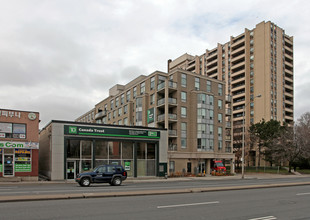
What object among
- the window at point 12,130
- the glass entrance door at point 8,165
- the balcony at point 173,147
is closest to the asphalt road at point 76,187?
the glass entrance door at point 8,165

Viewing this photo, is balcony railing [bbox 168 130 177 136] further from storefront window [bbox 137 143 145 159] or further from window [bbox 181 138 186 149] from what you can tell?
storefront window [bbox 137 143 145 159]

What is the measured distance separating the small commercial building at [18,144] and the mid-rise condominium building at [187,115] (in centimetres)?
2151

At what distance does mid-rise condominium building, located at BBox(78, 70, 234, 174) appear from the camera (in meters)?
46.0

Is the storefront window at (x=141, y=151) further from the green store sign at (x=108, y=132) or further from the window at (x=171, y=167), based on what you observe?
the window at (x=171, y=167)

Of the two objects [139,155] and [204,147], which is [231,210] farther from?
[204,147]

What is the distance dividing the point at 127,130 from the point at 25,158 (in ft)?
38.2

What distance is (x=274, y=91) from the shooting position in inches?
3216

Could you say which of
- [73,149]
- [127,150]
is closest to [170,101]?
[127,150]

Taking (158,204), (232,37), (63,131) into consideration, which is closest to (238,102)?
(232,37)

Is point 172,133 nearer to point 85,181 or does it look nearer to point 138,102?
point 138,102

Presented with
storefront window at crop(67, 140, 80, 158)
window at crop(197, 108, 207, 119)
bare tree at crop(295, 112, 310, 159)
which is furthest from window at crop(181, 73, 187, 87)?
bare tree at crop(295, 112, 310, 159)

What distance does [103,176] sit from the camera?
22188mm

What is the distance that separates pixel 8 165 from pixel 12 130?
11.0 feet

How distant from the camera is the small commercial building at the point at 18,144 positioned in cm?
2647
